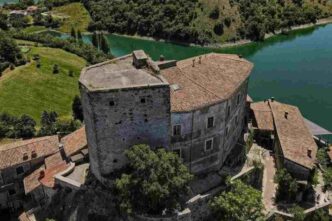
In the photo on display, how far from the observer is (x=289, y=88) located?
333 ft

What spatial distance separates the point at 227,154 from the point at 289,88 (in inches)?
2020

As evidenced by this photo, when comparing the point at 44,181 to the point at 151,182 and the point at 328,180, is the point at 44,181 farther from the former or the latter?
the point at 328,180

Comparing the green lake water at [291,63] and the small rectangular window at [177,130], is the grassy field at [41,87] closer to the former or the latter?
the green lake water at [291,63]

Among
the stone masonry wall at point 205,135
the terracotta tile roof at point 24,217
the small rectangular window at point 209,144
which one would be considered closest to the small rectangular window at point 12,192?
the terracotta tile roof at point 24,217

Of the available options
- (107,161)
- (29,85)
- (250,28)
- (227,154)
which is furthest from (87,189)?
(250,28)

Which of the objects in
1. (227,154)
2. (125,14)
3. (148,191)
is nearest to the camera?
(148,191)

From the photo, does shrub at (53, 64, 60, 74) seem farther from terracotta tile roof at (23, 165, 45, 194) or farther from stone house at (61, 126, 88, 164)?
terracotta tile roof at (23, 165, 45, 194)

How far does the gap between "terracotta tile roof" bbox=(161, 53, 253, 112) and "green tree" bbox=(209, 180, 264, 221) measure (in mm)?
9543

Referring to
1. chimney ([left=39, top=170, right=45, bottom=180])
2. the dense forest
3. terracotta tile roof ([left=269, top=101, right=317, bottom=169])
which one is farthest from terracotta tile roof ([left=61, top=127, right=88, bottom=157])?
the dense forest


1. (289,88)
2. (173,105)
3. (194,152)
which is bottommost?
(289,88)

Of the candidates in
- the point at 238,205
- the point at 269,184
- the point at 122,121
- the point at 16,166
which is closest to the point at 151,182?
the point at 122,121

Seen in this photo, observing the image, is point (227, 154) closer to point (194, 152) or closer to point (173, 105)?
point (194, 152)

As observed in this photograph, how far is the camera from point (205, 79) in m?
52.4

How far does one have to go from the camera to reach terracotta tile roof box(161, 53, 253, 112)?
48.1 m
